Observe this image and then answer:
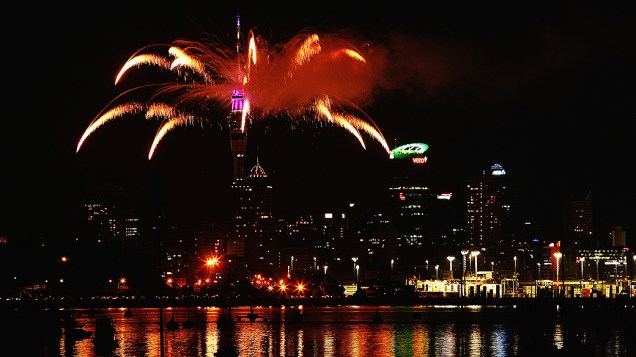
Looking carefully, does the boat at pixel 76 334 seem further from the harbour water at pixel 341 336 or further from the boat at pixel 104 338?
the boat at pixel 104 338

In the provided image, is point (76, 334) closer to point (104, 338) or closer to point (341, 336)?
point (104, 338)

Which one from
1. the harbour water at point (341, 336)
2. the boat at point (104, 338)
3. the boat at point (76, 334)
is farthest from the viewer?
the boat at point (76, 334)

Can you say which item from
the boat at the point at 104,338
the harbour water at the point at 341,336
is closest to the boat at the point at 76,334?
the harbour water at the point at 341,336

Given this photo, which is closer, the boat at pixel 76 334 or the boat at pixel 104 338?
the boat at pixel 104 338

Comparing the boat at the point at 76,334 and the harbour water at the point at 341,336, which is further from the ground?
the boat at the point at 76,334

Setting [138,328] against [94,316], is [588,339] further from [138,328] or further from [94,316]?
[94,316]

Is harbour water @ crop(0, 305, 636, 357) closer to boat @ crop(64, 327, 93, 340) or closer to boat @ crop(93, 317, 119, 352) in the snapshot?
boat @ crop(64, 327, 93, 340)

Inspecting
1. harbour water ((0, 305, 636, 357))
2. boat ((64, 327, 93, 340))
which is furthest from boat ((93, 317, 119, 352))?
boat ((64, 327, 93, 340))

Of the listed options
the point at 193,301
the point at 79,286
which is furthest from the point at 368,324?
the point at 79,286
